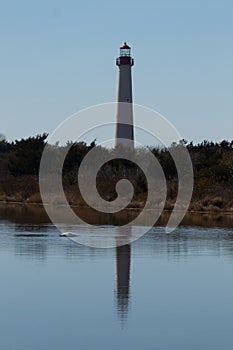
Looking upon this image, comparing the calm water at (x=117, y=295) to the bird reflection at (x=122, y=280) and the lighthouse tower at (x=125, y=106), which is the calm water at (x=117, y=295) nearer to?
the bird reflection at (x=122, y=280)

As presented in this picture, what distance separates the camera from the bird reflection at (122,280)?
45.7 feet

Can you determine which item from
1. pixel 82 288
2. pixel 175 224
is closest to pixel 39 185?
pixel 175 224

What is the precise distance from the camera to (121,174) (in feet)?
159

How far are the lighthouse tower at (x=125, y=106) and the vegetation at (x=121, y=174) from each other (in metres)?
1.90

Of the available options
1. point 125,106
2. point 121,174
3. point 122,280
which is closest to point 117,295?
point 122,280

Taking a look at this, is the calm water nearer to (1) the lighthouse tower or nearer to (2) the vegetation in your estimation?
(2) the vegetation

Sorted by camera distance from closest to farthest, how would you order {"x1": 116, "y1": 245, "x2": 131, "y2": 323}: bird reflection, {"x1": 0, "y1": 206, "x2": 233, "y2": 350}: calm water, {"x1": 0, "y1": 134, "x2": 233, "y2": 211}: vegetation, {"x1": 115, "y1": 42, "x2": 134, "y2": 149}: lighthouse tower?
{"x1": 0, "y1": 206, "x2": 233, "y2": 350}: calm water, {"x1": 116, "y1": 245, "x2": 131, "y2": 323}: bird reflection, {"x1": 0, "y1": 134, "x2": 233, "y2": 211}: vegetation, {"x1": 115, "y1": 42, "x2": 134, "y2": 149}: lighthouse tower

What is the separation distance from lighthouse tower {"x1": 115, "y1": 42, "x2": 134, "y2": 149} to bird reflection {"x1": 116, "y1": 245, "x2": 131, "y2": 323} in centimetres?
3061

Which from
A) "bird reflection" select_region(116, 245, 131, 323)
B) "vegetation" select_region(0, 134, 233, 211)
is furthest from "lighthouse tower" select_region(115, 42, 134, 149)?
"bird reflection" select_region(116, 245, 131, 323)

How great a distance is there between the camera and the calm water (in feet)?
39.2

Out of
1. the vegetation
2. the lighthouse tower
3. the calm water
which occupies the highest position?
the lighthouse tower

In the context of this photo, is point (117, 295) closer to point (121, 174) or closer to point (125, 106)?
point (121, 174)

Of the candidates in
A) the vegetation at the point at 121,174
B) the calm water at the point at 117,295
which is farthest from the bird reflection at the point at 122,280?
the vegetation at the point at 121,174

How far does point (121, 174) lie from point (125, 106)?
21.4 ft
